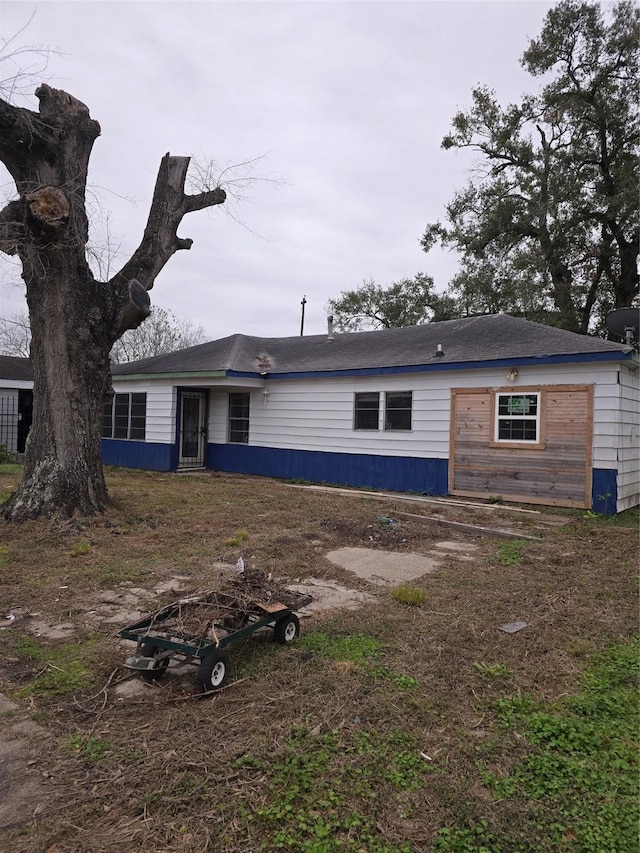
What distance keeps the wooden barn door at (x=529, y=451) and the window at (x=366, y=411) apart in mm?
1987

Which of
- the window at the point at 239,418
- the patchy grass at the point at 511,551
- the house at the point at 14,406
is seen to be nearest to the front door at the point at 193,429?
the window at the point at 239,418

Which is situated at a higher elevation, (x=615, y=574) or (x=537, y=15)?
(x=537, y=15)

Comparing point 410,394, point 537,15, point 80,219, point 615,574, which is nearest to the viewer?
point 615,574

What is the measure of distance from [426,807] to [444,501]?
867 centimetres

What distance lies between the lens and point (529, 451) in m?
10.1

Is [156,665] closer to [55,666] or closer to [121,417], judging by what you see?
[55,666]

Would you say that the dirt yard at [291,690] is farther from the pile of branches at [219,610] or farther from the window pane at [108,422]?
the window pane at [108,422]

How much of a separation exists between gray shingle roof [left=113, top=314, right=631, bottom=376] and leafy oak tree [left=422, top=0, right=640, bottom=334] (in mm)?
9162

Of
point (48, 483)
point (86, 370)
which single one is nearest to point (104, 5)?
point (86, 370)

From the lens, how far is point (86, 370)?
7.92 m

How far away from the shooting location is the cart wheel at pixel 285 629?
376cm

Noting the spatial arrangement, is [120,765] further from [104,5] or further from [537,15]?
[537,15]

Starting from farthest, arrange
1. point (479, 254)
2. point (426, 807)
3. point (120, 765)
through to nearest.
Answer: point (479, 254) → point (120, 765) → point (426, 807)

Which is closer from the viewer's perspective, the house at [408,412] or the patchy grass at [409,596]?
the patchy grass at [409,596]
